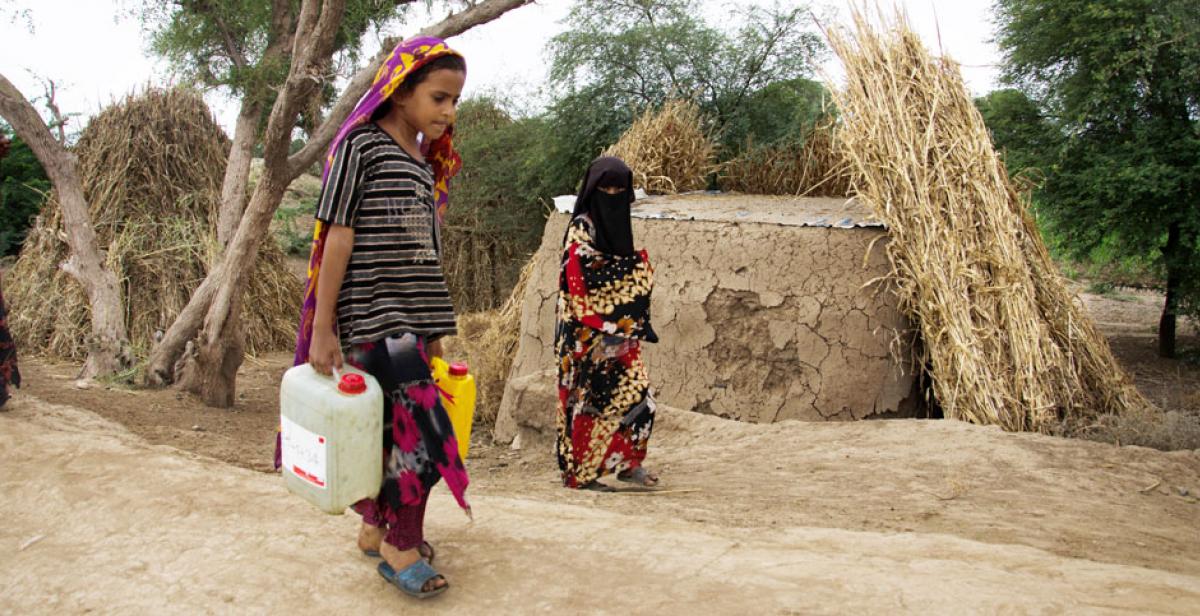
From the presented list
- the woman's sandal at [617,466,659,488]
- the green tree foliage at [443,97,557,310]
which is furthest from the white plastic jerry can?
the green tree foliage at [443,97,557,310]

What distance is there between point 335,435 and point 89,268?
6438 mm

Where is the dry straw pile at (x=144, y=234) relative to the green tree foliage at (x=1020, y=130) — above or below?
below

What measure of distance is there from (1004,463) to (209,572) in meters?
3.53

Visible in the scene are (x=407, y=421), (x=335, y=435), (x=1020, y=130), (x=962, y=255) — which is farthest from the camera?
(x=1020, y=130)

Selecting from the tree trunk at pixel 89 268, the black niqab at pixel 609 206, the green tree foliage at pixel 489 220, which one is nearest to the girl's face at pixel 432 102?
the black niqab at pixel 609 206

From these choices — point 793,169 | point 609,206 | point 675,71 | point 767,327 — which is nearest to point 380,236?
point 609,206

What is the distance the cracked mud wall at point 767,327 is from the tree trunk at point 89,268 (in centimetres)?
368

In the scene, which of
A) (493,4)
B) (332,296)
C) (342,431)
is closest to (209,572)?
(342,431)

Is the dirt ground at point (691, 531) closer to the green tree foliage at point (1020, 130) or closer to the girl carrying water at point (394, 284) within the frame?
the girl carrying water at point (394, 284)

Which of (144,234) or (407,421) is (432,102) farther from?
(144,234)

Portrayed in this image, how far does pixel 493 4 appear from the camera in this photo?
735 centimetres

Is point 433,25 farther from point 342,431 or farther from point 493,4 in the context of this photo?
point 342,431

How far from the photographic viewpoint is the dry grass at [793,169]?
25.8 ft

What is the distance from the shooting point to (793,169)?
27.2 feet
